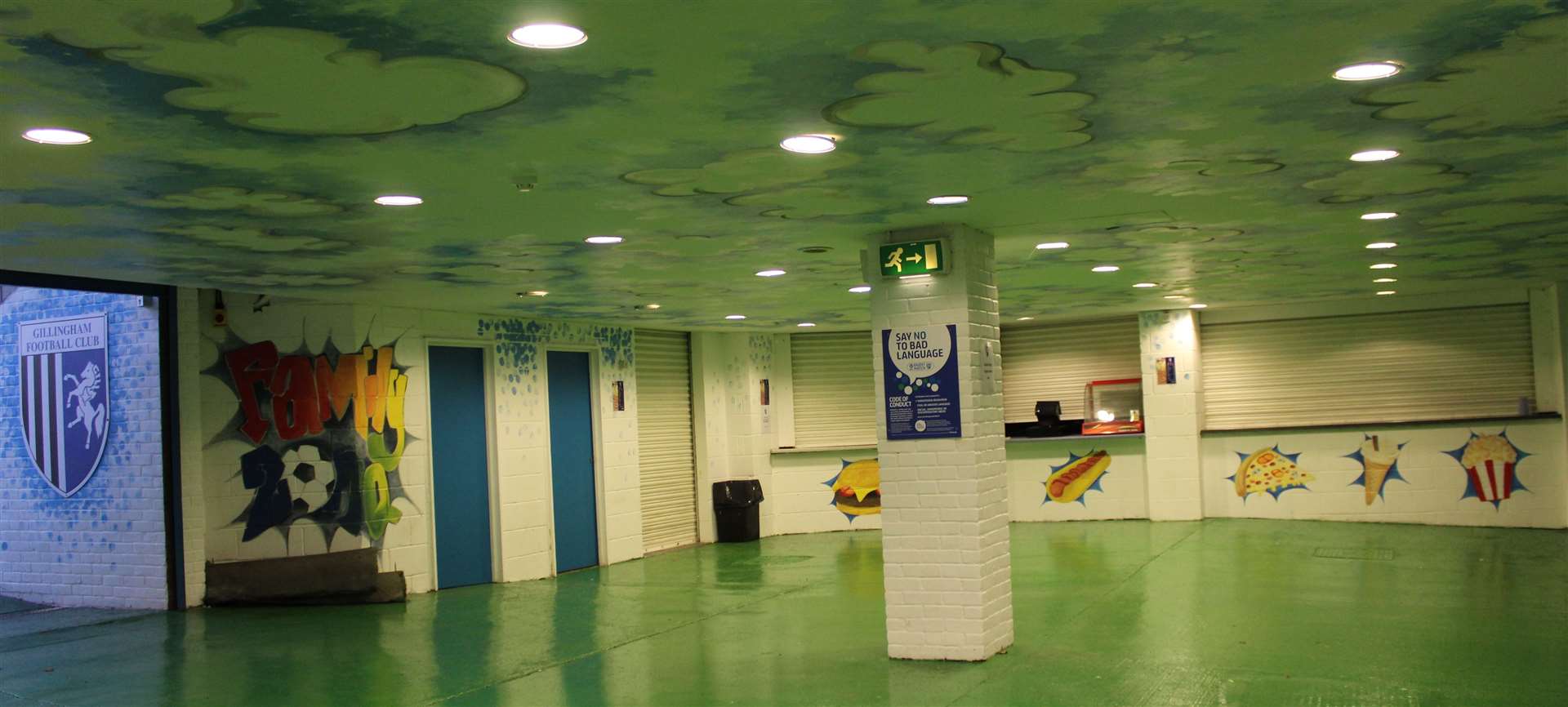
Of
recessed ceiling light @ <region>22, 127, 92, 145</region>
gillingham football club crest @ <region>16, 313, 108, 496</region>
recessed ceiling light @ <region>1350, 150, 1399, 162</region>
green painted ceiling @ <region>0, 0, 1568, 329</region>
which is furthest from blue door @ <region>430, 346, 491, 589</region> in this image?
recessed ceiling light @ <region>1350, 150, 1399, 162</region>

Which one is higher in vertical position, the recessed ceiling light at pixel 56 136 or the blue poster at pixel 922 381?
the recessed ceiling light at pixel 56 136

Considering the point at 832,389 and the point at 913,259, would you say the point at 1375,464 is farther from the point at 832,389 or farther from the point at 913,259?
the point at 913,259

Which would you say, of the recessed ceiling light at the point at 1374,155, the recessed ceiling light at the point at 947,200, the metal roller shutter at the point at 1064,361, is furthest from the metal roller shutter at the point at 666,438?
the recessed ceiling light at the point at 1374,155

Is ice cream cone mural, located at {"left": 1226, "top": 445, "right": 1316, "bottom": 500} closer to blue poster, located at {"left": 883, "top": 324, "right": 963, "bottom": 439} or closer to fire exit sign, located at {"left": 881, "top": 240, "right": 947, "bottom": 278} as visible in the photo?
blue poster, located at {"left": 883, "top": 324, "right": 963, "bottom": 439}

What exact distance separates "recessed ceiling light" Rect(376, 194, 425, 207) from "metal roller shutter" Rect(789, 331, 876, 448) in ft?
37.2

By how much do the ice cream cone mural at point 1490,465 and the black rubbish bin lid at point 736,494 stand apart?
8.52m

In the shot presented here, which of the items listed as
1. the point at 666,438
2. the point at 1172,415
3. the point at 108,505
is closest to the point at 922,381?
the point at 108,505

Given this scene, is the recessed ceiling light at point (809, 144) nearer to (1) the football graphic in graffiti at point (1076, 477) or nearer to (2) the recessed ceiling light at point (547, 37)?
(2) the recessed ceiling light at point (547, 37)

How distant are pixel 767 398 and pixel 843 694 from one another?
403 inches

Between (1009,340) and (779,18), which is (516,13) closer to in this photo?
(779,18)

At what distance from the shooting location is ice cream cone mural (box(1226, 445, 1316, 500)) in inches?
617

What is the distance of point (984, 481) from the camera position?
25.4ft

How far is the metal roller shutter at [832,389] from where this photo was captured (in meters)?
17.5

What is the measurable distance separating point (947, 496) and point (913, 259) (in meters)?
1.49
